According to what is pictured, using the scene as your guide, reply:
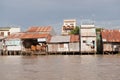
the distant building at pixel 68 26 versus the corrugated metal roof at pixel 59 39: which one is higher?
the distant building at pixel 68 26

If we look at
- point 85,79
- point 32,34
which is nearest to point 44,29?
point 32,34

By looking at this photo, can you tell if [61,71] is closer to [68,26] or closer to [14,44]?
[14,44]

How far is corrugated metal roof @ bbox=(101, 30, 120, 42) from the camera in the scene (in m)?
53.5

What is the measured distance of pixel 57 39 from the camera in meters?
56.3

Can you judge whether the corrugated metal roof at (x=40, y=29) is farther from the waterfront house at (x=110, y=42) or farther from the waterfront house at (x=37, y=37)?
the waterfront house at (x=110, y=42)

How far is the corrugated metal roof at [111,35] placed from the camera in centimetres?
5353

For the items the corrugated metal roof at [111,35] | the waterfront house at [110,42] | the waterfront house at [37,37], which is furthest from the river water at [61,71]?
the waterfront house at [37,37]

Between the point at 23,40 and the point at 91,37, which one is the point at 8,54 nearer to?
the point at 23,40

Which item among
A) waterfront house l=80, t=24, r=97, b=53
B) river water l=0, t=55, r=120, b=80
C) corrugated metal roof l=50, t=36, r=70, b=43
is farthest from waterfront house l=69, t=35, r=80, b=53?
river water l=0, t=55, r=120, b=80

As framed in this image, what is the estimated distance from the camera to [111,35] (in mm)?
54688

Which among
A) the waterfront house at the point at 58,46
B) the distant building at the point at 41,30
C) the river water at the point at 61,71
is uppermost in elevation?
the distant building at the point at 41,30

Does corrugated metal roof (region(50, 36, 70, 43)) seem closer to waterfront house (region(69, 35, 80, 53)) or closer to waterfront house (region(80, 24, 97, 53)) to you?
waterfront house (region(69, 35, 80, 53))

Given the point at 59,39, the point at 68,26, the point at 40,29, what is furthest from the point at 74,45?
the point at 68,26

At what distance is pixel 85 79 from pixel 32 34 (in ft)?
133
